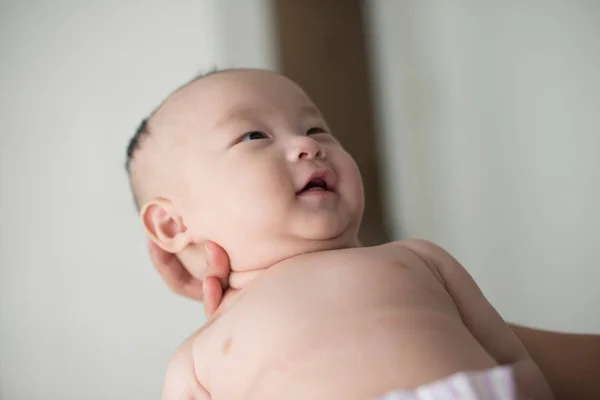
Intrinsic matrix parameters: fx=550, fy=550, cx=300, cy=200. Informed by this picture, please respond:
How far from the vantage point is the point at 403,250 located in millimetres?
718

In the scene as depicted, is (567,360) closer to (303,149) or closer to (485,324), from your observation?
(485,324)

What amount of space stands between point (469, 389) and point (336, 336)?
150 mm

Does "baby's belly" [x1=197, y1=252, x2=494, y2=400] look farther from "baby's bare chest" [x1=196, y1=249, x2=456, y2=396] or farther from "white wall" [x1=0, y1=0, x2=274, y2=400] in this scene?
"white wall" [x1=0, y1=0, x2=274, y2=400]

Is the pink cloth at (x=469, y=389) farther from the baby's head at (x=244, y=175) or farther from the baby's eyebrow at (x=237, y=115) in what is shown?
the baby's eyebrow at (x=237, y=115)

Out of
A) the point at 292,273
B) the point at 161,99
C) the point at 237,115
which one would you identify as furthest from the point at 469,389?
the point at 161,99

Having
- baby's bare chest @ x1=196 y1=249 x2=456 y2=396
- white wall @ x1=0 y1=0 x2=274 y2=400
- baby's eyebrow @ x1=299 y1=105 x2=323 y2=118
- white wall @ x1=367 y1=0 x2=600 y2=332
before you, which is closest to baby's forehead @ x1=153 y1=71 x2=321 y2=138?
baby's eyebrow @ x1=299 y1=105 x2=323 y2=118

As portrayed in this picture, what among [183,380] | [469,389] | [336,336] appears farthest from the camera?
[183,380]

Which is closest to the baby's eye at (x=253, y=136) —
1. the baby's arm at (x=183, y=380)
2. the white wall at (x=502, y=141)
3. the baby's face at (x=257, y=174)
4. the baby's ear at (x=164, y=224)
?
the baby's face at (x=257, y=174)

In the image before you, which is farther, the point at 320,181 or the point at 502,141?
the point at 502,141

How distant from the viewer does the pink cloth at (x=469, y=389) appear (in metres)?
0.46

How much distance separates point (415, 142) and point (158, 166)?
830 millimetres

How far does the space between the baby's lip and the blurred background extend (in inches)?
23.1

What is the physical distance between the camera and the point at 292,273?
666mm

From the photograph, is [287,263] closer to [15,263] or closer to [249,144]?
[249,144]
